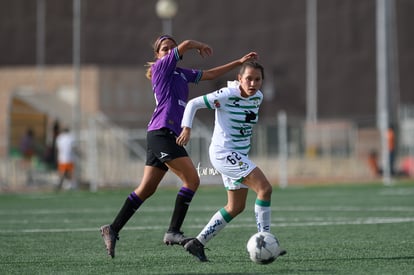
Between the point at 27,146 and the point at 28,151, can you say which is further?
the point at 28,151

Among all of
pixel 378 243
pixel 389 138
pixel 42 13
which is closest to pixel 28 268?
pixel 378 243

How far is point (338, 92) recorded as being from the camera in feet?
196

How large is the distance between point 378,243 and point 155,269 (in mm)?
3059

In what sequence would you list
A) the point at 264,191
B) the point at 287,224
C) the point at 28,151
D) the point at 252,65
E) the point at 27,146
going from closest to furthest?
the point at 264,191 < the point at 252,65 < the point at 287,224 < the point at 27,146 < the point at 28,151

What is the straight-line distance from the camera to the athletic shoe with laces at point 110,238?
9438 millimetres

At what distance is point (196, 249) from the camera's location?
8969 millimetres

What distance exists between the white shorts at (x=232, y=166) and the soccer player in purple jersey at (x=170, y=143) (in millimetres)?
584

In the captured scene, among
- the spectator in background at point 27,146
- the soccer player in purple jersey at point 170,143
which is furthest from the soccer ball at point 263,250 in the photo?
the spectator in background at point 27,146

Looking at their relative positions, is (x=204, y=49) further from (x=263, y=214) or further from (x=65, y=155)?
(x=65, y=155)

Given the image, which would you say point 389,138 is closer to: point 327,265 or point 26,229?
point 26,229

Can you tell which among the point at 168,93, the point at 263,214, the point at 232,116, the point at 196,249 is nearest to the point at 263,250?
the point at 263,214

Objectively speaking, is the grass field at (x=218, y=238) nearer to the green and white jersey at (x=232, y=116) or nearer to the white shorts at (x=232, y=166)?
the white shorts at (x=232, y=166)

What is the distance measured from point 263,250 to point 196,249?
742 millimetres

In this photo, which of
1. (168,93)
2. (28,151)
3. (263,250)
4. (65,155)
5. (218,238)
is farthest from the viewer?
(28,151)
